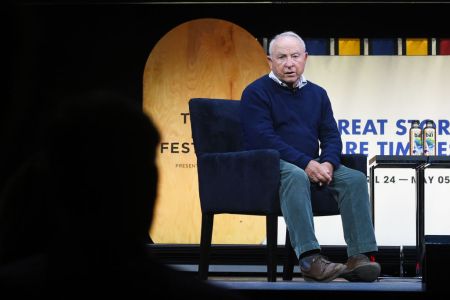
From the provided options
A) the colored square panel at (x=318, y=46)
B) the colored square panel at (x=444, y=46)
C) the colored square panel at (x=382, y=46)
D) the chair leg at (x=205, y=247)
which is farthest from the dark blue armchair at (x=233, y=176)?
the colored square panel at (x=444, y=46)

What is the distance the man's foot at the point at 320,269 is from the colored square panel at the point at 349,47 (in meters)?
3.07

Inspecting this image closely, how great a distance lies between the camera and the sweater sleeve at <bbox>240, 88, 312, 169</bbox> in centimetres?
375

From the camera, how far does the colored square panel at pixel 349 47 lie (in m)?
6.30

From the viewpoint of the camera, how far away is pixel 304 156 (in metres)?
3.75

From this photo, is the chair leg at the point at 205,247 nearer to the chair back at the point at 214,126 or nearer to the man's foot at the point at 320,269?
the chair back at the point at 214,126

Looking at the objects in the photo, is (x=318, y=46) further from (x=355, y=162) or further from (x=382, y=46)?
(x=355, y=162)

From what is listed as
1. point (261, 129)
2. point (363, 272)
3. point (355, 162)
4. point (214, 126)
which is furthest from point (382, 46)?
point (363, 272)

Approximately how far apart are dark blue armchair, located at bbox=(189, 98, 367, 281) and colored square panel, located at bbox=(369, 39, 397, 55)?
2.34 meters

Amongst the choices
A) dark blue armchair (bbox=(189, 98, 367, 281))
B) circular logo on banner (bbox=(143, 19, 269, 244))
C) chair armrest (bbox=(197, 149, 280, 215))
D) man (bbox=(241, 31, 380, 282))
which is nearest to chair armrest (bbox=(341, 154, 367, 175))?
dark blue armchair (bbox=(189, 98, 367, 281))

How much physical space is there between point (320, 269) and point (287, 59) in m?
0.99

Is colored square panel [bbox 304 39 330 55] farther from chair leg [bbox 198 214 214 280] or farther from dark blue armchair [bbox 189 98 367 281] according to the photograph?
chair leg [bbox 198 214 214 280]

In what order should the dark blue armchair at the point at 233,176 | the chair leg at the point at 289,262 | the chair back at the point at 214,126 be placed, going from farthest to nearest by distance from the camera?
the chair leg at the point at 289,262 → the chair back at the point at 214,126 → the dark blue armchair at the point at 233,176

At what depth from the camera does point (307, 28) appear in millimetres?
6312

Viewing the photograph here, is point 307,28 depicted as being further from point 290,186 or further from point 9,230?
point 9,230
